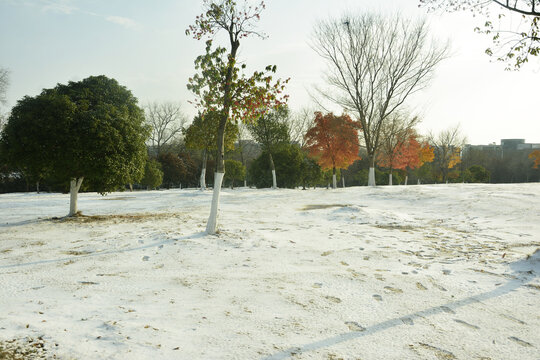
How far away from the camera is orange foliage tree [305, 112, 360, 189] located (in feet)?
94.7

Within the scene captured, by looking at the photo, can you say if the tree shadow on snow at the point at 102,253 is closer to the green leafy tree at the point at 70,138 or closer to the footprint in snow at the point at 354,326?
the green leafy tree at the point at 70,138

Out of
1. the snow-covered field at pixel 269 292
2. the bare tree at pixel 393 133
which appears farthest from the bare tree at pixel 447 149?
the snow-covered field at pixel 269 292

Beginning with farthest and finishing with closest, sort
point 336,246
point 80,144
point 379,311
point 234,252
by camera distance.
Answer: point 80,144
point 336,246
point 234,252
point 379,311

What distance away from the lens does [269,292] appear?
14.9ft

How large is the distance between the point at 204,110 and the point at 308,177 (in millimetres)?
32715

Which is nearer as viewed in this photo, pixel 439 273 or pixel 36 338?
pixel 36 338

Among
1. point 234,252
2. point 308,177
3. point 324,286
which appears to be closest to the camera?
point 324,286

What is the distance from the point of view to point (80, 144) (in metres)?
9.52

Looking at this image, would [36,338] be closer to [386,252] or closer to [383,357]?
[383,357]

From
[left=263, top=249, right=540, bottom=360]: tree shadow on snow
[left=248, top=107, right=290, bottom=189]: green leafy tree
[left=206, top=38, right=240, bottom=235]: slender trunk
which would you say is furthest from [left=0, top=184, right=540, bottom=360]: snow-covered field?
[left=248, top=107, right=290, bottom=189]: green leafy tree

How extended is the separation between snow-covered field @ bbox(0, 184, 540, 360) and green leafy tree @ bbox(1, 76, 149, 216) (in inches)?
74.6

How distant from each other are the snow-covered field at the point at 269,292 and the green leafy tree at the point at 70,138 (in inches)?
74.6

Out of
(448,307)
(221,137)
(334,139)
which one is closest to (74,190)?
(221,137)

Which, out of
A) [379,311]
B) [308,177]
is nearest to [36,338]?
[379,311]
